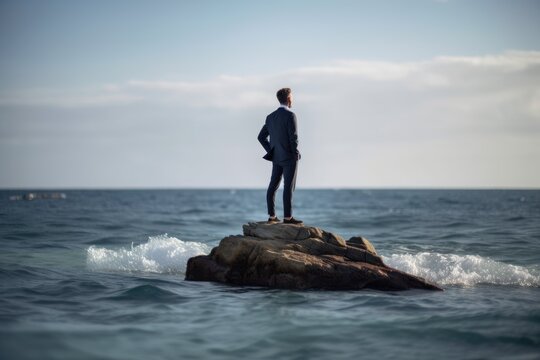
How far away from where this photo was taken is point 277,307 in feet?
29.7

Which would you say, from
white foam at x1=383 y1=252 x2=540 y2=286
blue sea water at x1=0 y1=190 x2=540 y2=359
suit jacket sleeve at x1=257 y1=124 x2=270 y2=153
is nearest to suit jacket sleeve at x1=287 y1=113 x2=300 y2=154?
suit jacket sleeve at x1=257 y1=124 x2=270 y2=153

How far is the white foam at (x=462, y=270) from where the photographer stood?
40.6 ft

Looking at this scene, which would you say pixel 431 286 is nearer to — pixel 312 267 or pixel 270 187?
pixel 312 267

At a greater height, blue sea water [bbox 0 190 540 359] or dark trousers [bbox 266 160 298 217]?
dark trousers [bbox 266 160 298 217]

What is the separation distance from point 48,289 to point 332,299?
5.68m

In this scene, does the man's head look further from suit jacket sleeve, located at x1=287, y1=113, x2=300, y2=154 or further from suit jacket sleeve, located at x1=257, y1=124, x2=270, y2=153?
suit jacket sleeve, located at x1=257, y1=124, x2=270, y2=153

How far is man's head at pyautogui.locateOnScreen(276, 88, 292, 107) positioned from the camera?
11.0 m

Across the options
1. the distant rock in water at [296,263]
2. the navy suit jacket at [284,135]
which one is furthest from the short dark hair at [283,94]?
the distant rock in water at [296,263]

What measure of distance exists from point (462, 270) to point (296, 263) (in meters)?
4.91

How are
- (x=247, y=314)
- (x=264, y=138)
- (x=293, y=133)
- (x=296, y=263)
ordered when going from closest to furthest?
(x=247, y=314)
(x=296, y=263)
(x=293, y=133)
(x=264, y=138)

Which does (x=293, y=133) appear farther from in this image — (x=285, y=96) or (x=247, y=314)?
(x=247, y=314)

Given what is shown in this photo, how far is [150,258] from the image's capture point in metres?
15.3

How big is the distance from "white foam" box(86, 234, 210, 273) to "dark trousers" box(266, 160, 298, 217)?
4.15 m

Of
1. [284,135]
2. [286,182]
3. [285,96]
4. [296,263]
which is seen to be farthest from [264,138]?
[296,263]
